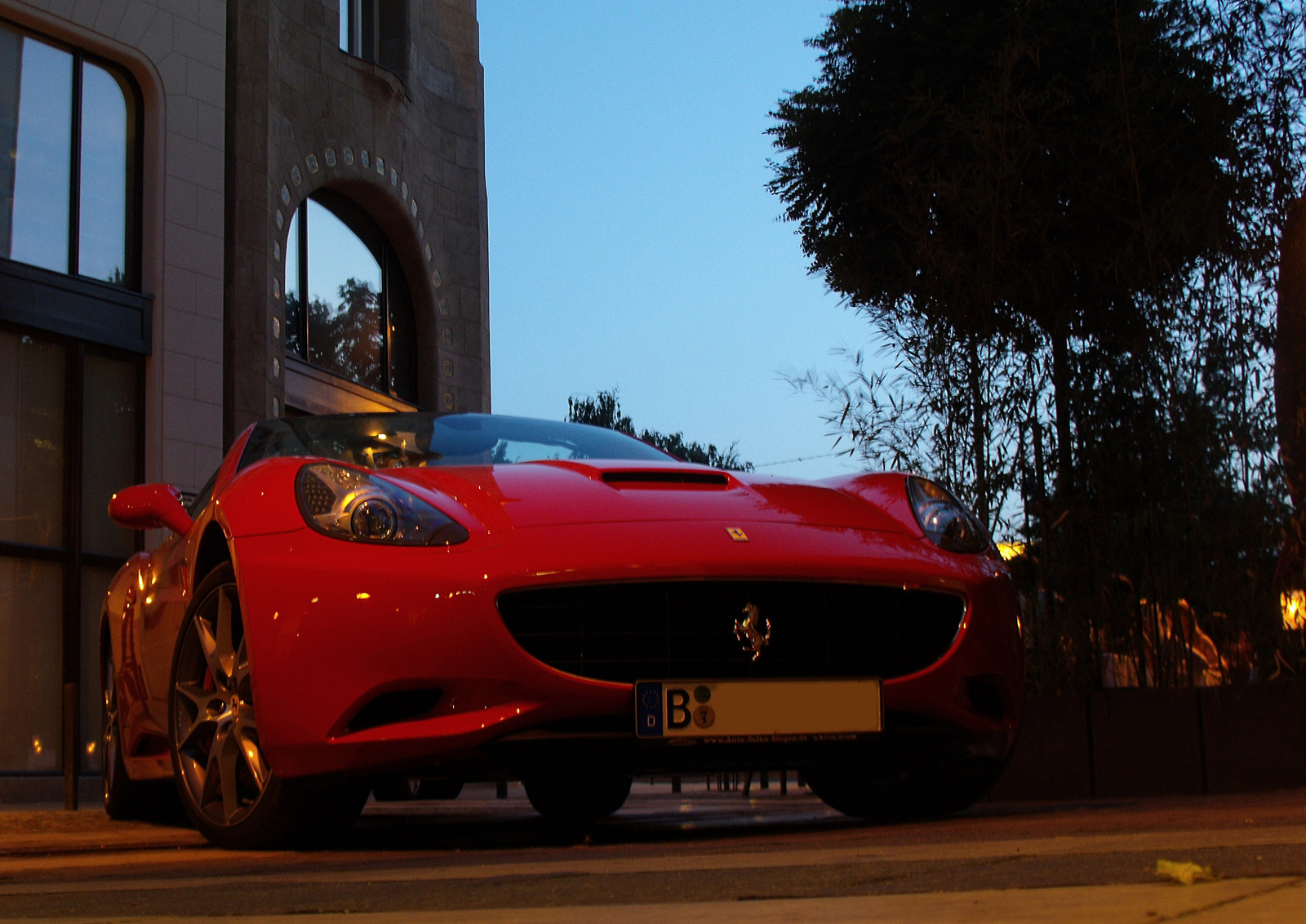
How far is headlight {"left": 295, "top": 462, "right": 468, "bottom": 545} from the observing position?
128 inches

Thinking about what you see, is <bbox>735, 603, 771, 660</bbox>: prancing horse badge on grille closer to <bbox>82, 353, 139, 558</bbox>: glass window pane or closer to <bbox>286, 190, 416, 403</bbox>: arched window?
<bbox>82, 353, 139, 558</bbox>: glass window pane

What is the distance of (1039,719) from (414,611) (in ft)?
11.6

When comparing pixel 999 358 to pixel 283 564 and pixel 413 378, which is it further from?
pixel 413 378

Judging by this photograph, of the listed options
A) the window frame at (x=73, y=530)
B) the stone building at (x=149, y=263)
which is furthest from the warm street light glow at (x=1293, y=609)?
the window frame at (x=73, y=530)

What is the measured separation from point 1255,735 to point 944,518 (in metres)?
2.48

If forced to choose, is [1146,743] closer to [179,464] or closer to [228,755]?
[228,755]

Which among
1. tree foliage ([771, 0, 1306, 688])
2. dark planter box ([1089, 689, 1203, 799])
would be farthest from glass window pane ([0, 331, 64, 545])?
dark planter box ([1089, 689, 1203, 799])

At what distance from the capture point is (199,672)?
3732 mm

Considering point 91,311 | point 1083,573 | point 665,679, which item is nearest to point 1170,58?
point 1083,573

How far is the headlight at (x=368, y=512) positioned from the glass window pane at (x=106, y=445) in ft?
33.5

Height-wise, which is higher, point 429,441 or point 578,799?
point 429,441

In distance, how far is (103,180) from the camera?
13266mm

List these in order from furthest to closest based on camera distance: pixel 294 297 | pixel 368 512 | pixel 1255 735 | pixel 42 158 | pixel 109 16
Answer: pixel 294 297, pixel 109 16, pixel 42 158, pixel 1255 735, pixel 368 512

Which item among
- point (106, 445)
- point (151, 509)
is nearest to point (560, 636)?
point (151, 509)
